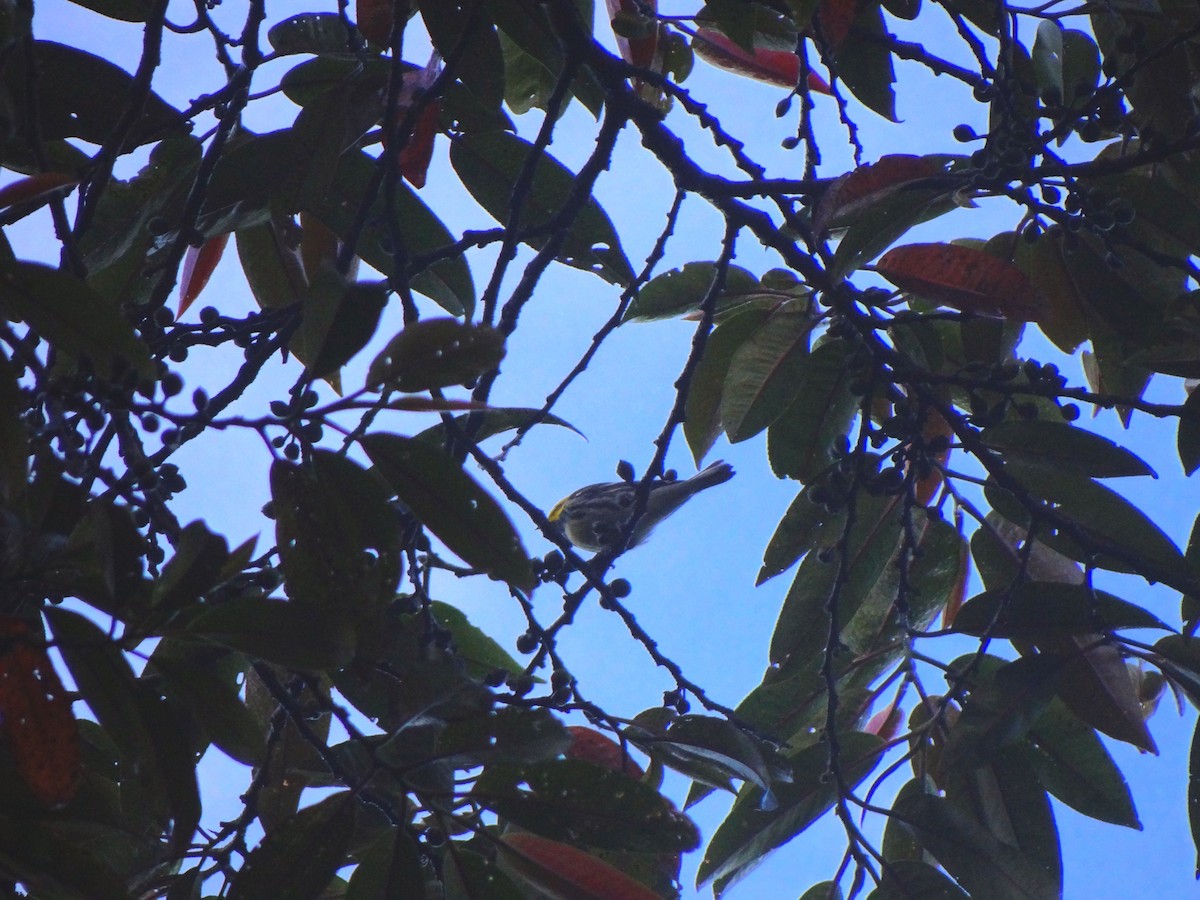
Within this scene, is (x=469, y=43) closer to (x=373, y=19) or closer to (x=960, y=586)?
(x=373, y=19)

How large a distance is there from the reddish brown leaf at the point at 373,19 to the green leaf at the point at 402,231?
0.54 ft

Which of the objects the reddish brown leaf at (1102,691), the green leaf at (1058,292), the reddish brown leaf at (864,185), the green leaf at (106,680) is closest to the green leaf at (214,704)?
the green leaf at (106,680)

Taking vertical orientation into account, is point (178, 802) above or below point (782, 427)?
below

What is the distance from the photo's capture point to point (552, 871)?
104 centimetres

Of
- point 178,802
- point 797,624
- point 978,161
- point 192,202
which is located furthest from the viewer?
point 797,624

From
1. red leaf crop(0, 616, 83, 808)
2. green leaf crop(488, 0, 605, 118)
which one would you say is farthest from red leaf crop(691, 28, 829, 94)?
red leaf crop(0, 616, 83, 808)

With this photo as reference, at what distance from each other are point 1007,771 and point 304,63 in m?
1.44

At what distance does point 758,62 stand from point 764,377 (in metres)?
0.64

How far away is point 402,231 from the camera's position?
5.05 feet

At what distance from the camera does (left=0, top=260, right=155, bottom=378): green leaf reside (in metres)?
0.87

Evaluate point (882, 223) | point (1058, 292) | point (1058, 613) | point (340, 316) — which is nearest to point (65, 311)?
point (340, 316)

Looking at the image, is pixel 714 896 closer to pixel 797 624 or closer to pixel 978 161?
pixel 797 624

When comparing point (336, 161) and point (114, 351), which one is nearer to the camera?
point (114, 351)

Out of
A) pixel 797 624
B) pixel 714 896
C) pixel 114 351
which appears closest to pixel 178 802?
pixel 114 351
